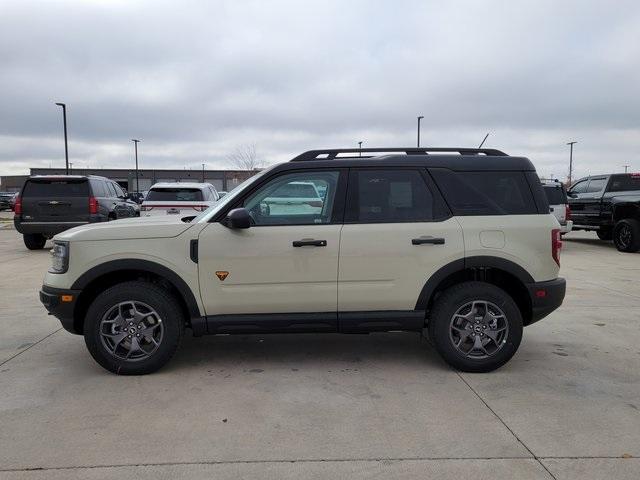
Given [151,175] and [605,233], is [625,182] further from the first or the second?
[151,175]

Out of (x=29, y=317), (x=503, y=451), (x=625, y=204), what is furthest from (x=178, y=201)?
(x=625, y=204)

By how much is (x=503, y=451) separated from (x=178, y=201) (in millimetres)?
9628

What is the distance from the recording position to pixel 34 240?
13320mm

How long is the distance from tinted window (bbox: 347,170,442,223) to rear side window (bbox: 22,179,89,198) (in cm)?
972

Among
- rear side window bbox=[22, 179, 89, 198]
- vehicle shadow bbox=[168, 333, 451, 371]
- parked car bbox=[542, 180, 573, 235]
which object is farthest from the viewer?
parked car bbox=[542, 180, 573, 235]

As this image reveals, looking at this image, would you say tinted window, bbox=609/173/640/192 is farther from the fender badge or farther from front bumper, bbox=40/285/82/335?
front bumper, bbox=40/285/82/335

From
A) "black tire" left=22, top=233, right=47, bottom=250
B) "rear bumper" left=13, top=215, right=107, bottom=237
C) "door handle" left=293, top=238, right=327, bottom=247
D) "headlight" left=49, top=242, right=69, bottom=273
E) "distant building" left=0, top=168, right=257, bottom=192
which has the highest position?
"distant building" left=0, top=168, right=257, bottom=192

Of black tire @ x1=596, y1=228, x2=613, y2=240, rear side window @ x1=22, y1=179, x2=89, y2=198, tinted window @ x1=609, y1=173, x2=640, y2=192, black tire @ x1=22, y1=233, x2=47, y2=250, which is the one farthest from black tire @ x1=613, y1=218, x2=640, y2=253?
black tire @ x1=22, y1=233, x2=47, y2=250

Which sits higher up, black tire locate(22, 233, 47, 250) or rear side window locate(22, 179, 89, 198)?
rear side window locate(22, 179, 89, 198)

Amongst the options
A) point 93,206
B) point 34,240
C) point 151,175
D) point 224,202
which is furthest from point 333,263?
point 151,175

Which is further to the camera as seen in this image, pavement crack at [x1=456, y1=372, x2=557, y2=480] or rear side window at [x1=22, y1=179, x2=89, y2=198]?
rear side window at [x1=22, y1=179, x2=89, y2=198]

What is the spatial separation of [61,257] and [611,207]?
13353 millimetres

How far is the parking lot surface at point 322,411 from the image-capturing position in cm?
302

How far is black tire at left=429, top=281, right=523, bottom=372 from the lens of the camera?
439 centimetres
